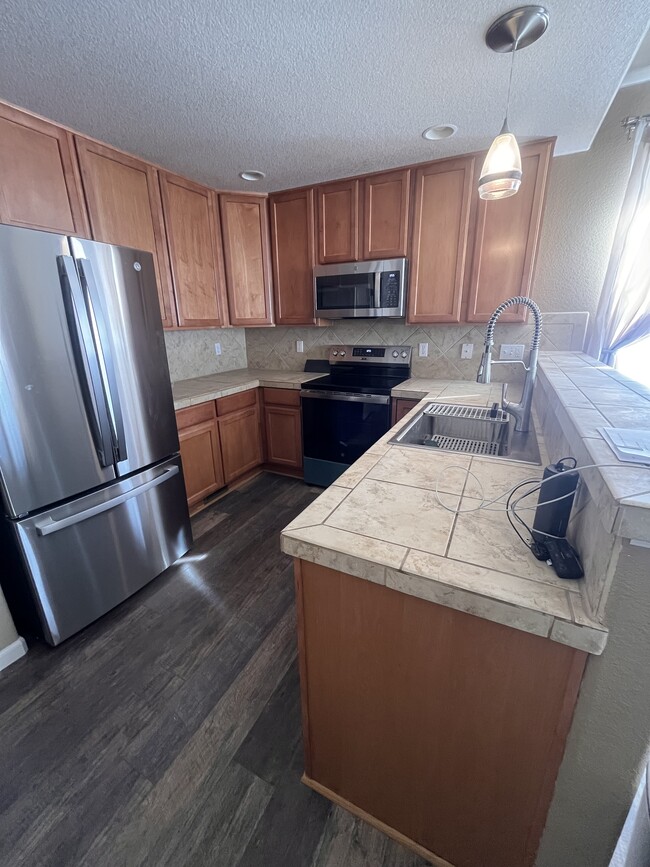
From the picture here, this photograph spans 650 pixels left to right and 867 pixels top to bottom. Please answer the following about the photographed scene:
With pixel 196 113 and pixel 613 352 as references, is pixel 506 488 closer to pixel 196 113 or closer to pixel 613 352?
pixel 613 352

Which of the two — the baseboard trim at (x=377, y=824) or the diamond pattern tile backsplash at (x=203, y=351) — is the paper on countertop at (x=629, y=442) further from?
the diamond pattern tile backsplash at (x=203, y=351)

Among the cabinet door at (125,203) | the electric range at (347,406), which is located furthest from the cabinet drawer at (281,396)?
the cabinet door at (125,203)

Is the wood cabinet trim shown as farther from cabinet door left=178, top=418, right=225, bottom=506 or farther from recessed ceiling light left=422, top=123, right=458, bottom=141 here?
recessed ceiling light left=422, top=123, right=458, bottom=141

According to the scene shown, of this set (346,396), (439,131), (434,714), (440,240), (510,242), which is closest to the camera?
(434,714)

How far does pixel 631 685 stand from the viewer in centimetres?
59

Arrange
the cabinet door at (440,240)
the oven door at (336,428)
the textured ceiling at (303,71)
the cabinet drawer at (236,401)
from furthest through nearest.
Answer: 1. the cabinet drawer at (236,401)
2. the oven door at (336,428)
3. the cabinet door at (440,240)
4. the textured ceiling at (303,71)

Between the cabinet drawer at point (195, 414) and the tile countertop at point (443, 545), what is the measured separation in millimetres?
1626

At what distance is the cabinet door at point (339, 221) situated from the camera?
8.52 ft

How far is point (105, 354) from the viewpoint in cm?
160

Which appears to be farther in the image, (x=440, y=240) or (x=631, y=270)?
(x=440, y=240)

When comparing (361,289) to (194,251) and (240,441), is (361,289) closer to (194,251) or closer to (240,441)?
(194,251)

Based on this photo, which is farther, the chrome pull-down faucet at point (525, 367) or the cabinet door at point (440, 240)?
the cabinet door at point (440, 240)

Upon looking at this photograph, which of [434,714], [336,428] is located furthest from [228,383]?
[434,714]

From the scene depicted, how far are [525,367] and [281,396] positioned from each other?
196 cm
